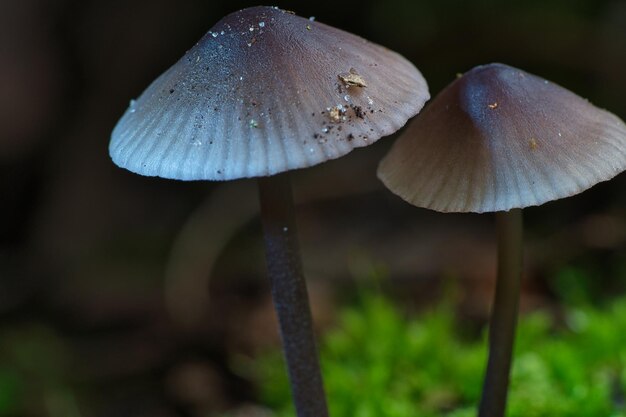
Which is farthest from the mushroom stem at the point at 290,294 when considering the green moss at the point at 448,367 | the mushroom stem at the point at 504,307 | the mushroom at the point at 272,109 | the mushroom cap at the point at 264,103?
the green moss at the point at 448,367

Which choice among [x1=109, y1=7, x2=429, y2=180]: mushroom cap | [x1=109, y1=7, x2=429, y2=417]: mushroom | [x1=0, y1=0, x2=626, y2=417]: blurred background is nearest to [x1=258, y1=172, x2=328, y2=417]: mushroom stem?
[x1=109, y1=7, x2=429, y2=417]: mushroom

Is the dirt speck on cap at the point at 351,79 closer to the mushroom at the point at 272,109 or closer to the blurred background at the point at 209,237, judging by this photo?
the mushroom at the point at 272,109

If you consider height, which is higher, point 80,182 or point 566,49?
point 566,49

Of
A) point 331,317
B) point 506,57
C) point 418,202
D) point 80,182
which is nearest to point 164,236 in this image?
point 80,182

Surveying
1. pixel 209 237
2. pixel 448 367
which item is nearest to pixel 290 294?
pixel 448 367

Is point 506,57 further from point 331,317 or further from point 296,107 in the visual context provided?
point 296,107

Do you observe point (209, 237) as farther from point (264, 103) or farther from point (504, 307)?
point (264, 103)
